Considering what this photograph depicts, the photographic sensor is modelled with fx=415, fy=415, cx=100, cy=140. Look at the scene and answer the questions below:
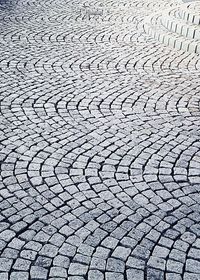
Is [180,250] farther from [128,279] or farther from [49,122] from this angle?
[49,122]

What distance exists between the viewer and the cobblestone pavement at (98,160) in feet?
11.5

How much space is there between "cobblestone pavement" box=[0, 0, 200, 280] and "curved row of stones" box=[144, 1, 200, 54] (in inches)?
12.8

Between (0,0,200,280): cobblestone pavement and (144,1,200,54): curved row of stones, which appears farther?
(144,1,200,54): curved row of stones

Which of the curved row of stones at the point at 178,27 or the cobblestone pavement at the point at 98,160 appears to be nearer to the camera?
the cobblestone pavement at the point at 98,160

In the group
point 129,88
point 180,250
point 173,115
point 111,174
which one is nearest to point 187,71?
point 129,88

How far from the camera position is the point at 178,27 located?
9.02m

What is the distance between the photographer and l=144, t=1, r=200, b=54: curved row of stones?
334 inches

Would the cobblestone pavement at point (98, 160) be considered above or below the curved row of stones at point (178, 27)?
below

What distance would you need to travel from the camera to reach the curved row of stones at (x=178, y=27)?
8492 mm

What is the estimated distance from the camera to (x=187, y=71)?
288 inches

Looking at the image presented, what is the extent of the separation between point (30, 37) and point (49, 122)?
12.9ft

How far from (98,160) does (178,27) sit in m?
5.31

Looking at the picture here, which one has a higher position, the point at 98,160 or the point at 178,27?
the point at 178,27

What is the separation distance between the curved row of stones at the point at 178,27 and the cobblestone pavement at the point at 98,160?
1.06ft
